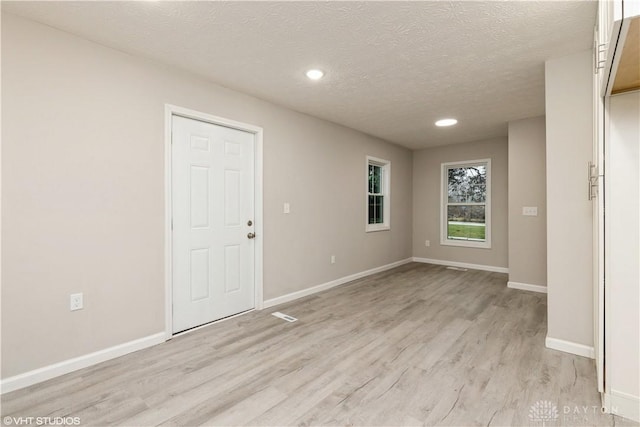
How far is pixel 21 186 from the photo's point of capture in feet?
6.68

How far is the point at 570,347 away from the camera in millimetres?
2504

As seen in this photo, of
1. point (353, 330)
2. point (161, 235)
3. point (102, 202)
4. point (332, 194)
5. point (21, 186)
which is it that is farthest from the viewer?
point (332, 194)

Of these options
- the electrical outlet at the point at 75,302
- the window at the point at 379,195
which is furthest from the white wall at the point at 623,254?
the window at the point at 379,195

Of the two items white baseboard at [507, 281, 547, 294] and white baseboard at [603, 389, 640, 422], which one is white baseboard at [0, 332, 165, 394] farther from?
white baseboard at [507, 281, 547, 294]

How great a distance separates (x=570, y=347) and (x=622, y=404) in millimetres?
852

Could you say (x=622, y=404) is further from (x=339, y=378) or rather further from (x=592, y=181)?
(x=339, y=378)

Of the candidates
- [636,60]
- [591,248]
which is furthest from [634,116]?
[591,248]

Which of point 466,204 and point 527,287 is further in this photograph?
point 466,204

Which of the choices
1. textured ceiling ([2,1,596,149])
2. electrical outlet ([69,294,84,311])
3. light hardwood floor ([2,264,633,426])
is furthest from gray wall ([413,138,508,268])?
electrical outlet ([69,294,84,311])

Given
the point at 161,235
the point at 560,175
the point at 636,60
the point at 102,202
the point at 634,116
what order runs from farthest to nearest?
the point at 161,235
the point at 560,175
the point at 102,202
the point at 634,116
the point at 636,60

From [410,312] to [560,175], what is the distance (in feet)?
6.54

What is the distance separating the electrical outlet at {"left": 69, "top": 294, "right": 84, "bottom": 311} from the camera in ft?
7.38

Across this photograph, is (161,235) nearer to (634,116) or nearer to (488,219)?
(634,116)

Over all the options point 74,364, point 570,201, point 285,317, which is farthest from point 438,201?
point 74,364
